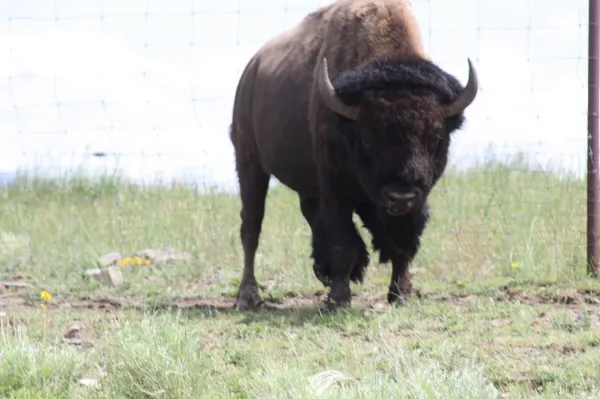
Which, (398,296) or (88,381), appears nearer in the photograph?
(88,381)

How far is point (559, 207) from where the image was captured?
1012 cm

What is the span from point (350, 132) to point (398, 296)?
1309mm

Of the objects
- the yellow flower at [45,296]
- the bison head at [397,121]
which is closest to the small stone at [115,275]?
the yellow flower at [45,296]

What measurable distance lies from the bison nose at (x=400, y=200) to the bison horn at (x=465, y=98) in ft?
2.21

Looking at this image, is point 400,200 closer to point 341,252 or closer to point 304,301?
point 341,252

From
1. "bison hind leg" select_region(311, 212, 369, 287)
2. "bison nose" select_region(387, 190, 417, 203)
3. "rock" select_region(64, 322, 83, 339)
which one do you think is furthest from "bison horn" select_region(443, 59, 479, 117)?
"rock" select_region(64, 322, 83, 339)

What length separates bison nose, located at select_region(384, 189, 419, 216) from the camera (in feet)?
20.0

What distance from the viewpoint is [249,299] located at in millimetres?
7691

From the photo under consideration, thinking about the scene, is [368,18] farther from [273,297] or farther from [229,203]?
[229,203]

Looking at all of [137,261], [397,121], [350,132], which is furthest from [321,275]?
[137,261]

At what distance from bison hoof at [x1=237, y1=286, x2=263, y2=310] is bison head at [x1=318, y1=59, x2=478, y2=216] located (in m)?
1.57

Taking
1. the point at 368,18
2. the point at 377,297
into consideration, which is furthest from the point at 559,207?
the point at 368,18

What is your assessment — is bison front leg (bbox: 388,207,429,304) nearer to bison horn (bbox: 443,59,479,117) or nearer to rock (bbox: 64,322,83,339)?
bison horn (bbox: 443,59,479,117)

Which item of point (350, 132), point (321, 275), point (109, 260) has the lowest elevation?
point (109, 260)
